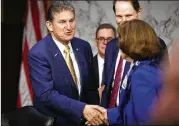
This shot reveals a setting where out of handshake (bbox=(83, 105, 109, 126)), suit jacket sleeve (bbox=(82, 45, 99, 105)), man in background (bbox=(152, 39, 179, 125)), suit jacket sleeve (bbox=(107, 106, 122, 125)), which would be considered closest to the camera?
man in background (bbox=(152, 39, 179, 125))

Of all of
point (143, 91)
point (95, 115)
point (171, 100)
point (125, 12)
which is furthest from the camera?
point (125, 12)

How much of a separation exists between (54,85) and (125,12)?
60 cm

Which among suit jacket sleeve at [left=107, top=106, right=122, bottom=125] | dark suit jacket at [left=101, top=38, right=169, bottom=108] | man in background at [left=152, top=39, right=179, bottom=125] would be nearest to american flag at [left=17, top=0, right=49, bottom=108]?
dark suit jacket at [left=101, top=38, right=169, bottom=108]

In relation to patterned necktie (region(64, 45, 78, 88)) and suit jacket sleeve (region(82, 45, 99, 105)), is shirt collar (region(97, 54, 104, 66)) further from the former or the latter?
patterned necktie (region(64, 45, 78, 88))

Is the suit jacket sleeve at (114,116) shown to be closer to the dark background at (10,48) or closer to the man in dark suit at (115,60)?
the man in dark suit at (115,60)

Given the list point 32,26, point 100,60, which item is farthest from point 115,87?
point 32,26

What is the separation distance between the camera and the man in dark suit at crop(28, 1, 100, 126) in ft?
5.92

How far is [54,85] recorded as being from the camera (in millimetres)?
1838

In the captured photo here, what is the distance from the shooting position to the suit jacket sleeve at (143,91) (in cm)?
135

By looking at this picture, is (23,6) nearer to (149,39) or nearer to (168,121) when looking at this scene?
(149,39)

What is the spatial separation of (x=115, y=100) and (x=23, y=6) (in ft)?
5.12

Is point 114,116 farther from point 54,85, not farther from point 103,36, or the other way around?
point 103,36

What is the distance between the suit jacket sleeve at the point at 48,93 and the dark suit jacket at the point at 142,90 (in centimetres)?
39

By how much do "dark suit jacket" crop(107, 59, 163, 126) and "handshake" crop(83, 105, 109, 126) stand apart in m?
0.26
